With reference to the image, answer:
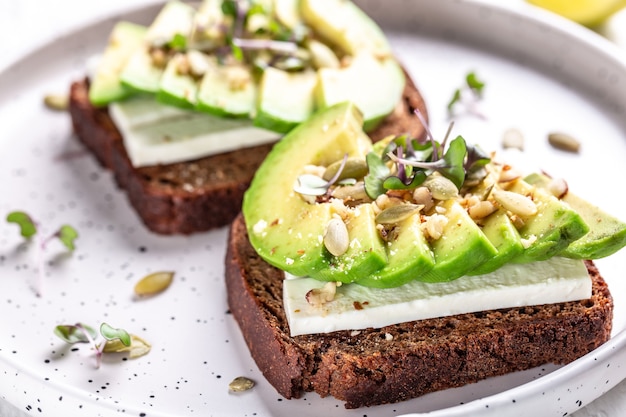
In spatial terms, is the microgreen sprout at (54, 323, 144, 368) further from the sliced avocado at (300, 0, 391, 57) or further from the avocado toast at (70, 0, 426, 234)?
the sliced avocado at (300, 0, 391, 57)

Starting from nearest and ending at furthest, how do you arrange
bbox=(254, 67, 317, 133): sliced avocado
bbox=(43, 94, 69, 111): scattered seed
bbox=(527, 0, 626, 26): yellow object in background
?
bbox=(254, 67, 317, 133): sliced avocado → bbox=(43, 94, 69, 111): scattered seed → bbox=(527, 0, 626, 26): yellow object in background

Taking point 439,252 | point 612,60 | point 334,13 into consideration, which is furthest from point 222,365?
point 612,60

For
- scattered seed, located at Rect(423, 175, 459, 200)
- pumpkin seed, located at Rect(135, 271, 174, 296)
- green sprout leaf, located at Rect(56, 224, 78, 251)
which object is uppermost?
scattered seed, located at Rect(423, 175, 459, 200)

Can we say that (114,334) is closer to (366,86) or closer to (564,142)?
A: (366,86)

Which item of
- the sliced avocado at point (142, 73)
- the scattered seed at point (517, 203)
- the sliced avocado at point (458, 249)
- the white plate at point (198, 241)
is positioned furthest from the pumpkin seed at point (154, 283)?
the scattered seed at point (517, 203)

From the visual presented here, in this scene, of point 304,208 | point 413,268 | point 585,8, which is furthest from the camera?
point 585,8

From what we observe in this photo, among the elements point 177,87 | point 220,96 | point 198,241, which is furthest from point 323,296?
point 177,87

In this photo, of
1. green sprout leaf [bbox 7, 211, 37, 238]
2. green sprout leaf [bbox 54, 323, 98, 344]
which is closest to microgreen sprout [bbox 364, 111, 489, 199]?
green sprout leaf [bbox 54, 323, 98, 344]
